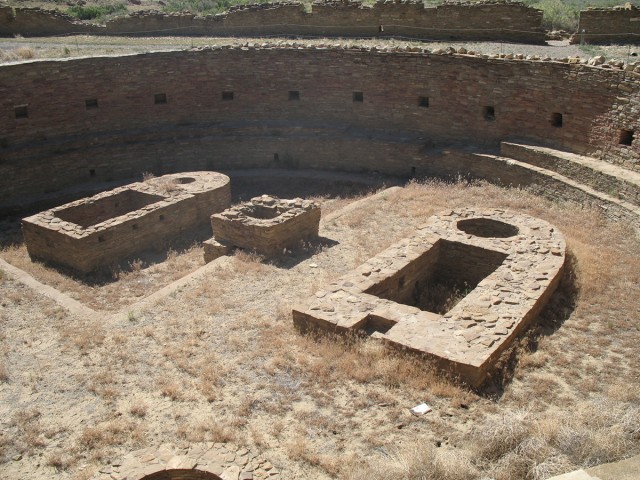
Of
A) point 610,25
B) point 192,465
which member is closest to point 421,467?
point 192,465

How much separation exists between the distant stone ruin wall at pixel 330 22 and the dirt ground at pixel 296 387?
8951mm

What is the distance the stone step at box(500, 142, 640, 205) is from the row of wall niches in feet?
1.95

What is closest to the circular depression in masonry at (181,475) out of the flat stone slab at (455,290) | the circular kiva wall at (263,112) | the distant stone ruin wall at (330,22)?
the flat stone slab at (455,290)

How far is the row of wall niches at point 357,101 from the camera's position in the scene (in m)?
12.1

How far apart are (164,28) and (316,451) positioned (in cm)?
1811

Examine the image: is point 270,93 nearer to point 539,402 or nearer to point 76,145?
point 76,145

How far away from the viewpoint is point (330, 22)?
738 inches

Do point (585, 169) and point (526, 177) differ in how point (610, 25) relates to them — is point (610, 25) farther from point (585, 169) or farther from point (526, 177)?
point (585, 169)

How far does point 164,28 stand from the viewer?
67.5ft

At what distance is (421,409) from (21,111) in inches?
507

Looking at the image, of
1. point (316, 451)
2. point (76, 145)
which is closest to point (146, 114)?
point (76, 145)

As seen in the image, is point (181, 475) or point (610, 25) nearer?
point (181, 475)

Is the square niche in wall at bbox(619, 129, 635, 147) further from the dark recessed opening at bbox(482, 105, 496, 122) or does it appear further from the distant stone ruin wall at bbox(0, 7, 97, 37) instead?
the distant stone ruin wall at bbox(0, 7, 97, 37)

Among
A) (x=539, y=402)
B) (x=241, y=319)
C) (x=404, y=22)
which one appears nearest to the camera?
(x=539, y=402)
